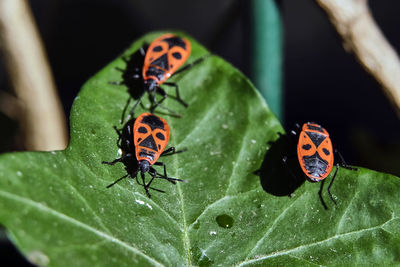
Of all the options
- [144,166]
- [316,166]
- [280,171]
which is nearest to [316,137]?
[316,166]

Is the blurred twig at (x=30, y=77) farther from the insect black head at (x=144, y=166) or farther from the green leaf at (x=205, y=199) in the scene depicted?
the insect black head at (x=144, y=166)

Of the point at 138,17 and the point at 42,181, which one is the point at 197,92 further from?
the point at 138,17

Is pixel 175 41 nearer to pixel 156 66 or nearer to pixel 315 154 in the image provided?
pixel 156 66

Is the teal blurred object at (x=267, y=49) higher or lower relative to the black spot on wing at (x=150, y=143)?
higher

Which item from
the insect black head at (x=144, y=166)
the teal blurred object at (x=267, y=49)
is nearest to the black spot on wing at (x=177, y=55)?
the teal blurred object at (x=267, y=49)

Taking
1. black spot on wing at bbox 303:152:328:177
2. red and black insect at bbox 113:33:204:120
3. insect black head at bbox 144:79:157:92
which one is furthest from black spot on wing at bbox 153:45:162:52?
black spot on wing at bbox 303:152:328:177

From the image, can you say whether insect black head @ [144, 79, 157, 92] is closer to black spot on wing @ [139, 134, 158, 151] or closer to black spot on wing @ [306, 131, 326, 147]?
black spot on wing @ [139, 134, 158, 151]
